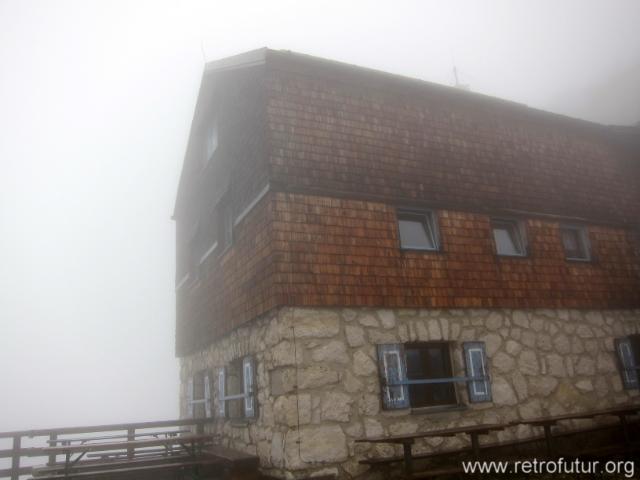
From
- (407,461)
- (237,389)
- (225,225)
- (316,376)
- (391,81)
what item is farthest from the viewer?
(225,225)

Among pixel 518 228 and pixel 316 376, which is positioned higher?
pixel 518 228

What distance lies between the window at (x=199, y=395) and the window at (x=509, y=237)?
756 centimetres

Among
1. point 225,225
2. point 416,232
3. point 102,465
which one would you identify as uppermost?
point 225,225

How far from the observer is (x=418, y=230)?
33.3 feet

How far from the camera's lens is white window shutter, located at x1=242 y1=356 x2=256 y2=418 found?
9.09m

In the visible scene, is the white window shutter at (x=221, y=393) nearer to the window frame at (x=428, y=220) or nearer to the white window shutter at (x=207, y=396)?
the white window shutter at (x=207, y=396)

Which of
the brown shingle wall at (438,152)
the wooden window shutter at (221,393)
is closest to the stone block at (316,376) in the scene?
the brown shingle wall at (438,152)

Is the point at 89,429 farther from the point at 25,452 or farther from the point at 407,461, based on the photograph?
the point at 407,461

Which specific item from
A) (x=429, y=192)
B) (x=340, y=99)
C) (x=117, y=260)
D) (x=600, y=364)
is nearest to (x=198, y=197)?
(x=340, y=99)

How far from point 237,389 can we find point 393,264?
14.3 feet

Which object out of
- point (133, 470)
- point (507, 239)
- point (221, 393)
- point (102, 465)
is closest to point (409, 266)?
point (507, 239)

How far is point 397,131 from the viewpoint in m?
10.5

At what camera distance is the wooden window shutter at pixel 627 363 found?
435 inches

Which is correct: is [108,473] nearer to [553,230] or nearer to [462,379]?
[462,379]
